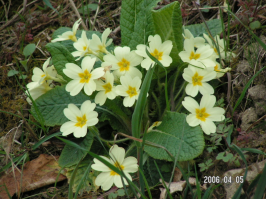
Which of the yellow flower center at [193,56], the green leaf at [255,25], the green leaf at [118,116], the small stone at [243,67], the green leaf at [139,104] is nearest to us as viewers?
the green leaf at [139,104]

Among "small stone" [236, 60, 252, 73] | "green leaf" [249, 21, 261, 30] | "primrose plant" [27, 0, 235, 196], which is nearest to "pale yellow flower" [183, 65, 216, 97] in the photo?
"primrose plant" [27, 0, 235, 196]

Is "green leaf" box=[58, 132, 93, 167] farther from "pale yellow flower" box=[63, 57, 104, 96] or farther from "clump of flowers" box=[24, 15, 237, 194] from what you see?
"pale yellow flower" box=[63, 57, 104, 96]

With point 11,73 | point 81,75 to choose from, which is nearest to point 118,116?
point 81,75

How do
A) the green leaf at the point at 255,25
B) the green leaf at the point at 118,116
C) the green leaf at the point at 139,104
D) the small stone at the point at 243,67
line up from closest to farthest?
the green leaf at the point at 139,104, the green leaf at the point at 118,116, the small stone at the point at 243,67, the green leaf at the point at 255,25

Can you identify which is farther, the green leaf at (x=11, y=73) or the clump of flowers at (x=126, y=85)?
the green leaf at (x=11, y=73)

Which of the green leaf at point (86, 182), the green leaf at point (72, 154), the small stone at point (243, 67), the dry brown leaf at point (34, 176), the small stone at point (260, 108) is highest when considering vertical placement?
the small stone at point (243, 67)

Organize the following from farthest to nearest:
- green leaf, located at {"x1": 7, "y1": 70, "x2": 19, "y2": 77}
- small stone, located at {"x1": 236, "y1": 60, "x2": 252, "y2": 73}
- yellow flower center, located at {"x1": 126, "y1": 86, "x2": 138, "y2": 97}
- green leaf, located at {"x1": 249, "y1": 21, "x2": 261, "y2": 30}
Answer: green leaf, located at {"x1": 7, "y1": 70, "x2": 19, "y2": 77}, green leaf, located at {"x1": 249, "y1": 21, "x2": 261, "y2": 30}, small stone, located at {"x1": 236, "y1": 60, "x2": 252, "y2": 73}, yellow flower center, located at {"x1": 126, "y1": 86, "x2": 138, "y2": 97}

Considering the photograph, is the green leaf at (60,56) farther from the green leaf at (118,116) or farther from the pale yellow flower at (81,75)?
the green leaf at (118,116)

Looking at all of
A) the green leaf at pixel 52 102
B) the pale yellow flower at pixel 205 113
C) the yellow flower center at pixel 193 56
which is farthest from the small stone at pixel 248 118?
the green leaf at pixel 52 102

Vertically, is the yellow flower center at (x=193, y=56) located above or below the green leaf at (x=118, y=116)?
above
